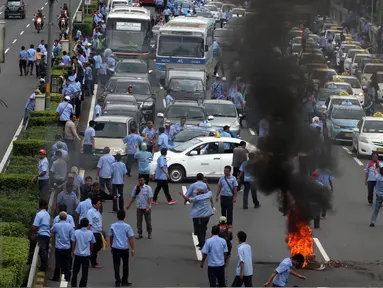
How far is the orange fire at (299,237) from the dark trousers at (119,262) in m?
3.22

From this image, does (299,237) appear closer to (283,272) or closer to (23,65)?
(283,272)

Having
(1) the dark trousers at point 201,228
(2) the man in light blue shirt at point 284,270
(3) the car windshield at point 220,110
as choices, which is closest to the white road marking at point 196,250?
(1) the dark trousers at point 201,228

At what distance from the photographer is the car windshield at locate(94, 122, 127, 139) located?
119 ft

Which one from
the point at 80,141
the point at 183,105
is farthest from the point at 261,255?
the point at 183,105

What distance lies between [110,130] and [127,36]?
61.0ft

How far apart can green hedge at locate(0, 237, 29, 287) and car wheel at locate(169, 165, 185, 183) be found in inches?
449

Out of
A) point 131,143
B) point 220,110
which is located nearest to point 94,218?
point 131,143

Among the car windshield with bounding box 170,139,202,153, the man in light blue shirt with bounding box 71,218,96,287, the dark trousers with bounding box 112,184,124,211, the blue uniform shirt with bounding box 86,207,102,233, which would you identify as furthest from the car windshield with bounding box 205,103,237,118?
the man in light blue shirt with bounding box 71,218,96,287

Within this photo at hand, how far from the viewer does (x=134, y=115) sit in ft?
128

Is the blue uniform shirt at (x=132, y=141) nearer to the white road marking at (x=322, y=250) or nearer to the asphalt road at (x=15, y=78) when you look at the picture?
the asphalt road at (x=15, y=78)

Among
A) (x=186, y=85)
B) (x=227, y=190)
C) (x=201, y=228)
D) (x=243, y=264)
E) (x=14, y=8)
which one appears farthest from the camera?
(x=14, y=8)

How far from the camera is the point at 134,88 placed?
1748 inches

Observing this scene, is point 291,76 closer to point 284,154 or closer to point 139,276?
point 284,154

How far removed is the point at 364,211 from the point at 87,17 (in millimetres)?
40703
